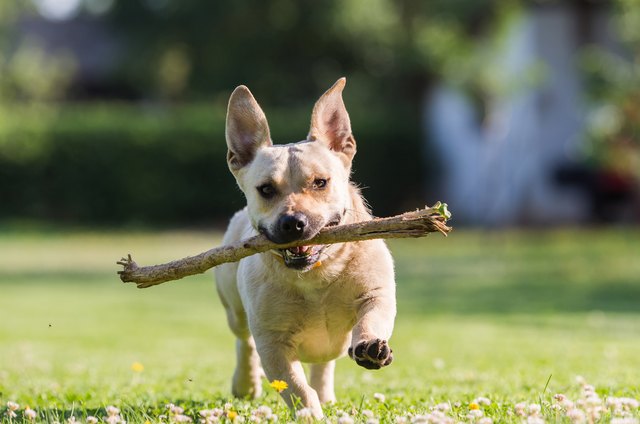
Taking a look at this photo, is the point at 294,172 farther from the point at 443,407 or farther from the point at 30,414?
the point at 30,414

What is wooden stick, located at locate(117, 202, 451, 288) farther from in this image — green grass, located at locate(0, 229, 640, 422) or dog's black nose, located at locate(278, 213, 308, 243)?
green grass, located at locate(0, 229, 640, 422)

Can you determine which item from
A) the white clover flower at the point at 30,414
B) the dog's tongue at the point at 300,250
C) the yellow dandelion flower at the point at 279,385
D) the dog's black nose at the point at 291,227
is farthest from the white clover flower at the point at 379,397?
the white clover flower at the point at 30,414

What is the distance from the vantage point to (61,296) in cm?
1908

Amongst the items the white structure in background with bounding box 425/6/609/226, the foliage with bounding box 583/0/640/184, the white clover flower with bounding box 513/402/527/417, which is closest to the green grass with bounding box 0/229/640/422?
the white clover flower with bounding box 513/402/527/417

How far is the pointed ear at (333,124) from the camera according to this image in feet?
21.7

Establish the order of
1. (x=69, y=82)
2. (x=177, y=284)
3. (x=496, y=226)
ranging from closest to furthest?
(x=177, y=284) < (x=496, y=226) < (x=69, y=82)

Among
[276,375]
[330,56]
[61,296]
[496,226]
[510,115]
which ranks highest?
[330,56]

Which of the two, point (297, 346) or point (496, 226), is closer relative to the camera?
point (297, 346)

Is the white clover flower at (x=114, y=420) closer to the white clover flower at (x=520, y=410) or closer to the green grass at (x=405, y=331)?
the green grass at (x=405, y=331)

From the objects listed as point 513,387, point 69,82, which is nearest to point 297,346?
point 513,387

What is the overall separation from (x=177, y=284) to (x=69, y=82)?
31474mm

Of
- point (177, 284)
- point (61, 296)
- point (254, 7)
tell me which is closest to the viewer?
point (61, 296)

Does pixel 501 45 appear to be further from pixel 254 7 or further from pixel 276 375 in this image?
pixel 276 375

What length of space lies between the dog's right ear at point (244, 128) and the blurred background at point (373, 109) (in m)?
13.2
